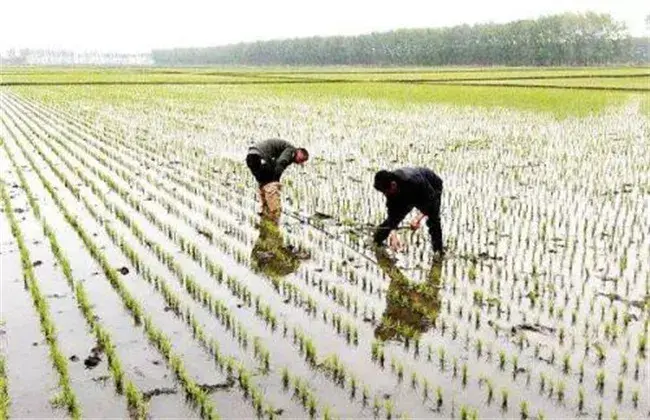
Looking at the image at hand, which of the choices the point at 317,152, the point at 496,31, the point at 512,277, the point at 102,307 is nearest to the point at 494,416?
the point at 512,277

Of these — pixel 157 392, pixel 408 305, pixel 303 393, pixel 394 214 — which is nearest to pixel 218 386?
pixel 157 392

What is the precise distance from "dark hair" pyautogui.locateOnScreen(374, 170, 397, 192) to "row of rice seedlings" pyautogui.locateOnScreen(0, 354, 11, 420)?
3.16m

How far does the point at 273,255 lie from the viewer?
279 inches

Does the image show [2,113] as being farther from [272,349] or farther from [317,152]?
[272,349]

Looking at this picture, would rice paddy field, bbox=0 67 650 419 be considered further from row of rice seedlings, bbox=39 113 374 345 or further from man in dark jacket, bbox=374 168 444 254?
man in dark jacket, bbox=374 168 444 254

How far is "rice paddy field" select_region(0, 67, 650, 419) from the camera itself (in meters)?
4.18

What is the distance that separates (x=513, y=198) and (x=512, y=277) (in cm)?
369

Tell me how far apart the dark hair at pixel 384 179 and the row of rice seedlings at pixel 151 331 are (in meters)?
2.17

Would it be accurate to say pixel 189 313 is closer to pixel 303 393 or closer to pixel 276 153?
pixel 303 393

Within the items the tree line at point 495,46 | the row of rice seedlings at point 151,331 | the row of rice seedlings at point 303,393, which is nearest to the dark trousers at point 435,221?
the row of rice seedlings at point 303,393

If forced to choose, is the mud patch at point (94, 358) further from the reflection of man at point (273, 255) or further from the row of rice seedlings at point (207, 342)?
the reflection of man at point (273, 255)

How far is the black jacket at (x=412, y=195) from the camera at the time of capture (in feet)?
20.5

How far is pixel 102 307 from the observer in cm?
559

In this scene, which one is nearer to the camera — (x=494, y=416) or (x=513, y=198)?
(x=494, y=416)
